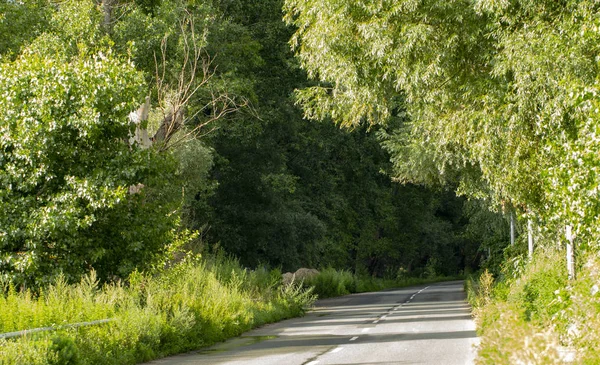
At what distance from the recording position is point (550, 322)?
1449 cm

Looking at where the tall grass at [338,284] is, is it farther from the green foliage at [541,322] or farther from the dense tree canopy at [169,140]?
the green foliage at [541,322]

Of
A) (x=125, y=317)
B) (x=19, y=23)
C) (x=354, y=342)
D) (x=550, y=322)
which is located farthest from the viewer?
(x=19, y=23)

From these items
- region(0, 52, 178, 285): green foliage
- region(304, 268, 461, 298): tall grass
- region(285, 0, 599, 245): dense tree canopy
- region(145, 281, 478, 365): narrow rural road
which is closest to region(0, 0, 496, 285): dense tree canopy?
region(0, 52, 178, 285): green foliage

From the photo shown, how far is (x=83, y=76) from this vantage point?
18.8 metres

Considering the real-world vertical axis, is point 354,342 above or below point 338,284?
above

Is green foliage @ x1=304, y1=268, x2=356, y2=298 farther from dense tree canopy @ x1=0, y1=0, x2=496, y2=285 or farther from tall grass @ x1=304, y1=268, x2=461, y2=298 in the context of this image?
dense tree canopy @ x1=0, y1=0, x2=496, y2=285

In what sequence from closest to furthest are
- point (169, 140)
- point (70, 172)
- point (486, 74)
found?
point (70, 172) < point (486, 74) < point (169, 140)

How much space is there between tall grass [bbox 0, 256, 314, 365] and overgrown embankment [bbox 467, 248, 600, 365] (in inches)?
231

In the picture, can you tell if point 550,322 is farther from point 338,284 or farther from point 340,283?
point 340,283

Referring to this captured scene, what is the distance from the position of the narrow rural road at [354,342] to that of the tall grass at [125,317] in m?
0.55

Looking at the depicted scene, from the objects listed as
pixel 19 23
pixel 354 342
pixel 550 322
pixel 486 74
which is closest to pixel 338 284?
pixel 19 23

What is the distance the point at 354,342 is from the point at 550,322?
497cm

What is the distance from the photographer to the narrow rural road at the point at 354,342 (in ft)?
48.9

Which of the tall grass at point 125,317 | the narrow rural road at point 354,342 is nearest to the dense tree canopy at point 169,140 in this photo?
the tall grass at point 125,317
